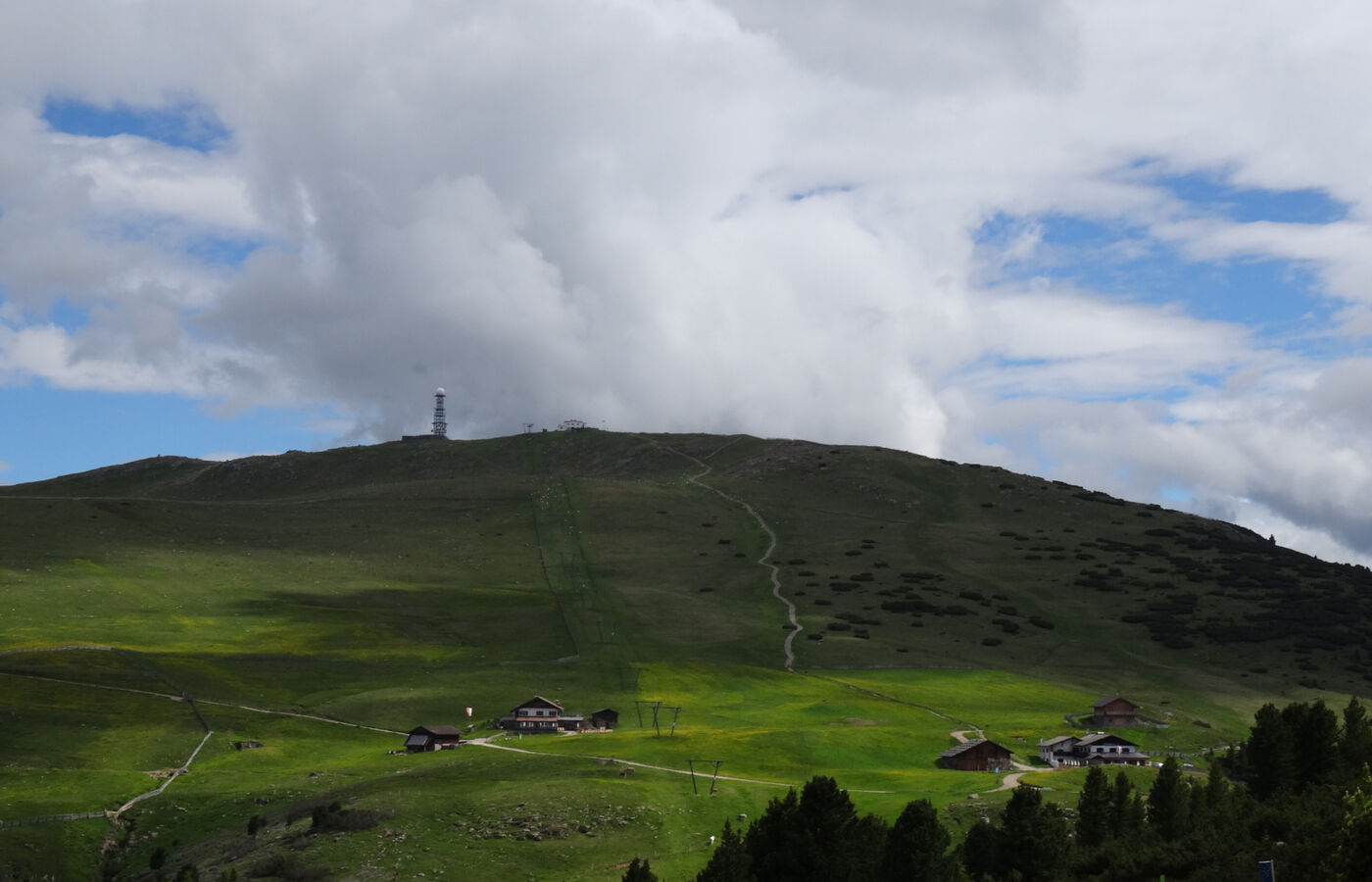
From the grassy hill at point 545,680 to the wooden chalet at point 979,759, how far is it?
294 centimetres

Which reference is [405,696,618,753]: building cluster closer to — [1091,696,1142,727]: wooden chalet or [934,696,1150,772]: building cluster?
[934,696,1150,772]: building cluster

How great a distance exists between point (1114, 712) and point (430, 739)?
211 ft

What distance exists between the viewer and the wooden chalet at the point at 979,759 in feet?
333

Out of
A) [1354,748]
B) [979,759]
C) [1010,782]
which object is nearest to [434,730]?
[979,759]

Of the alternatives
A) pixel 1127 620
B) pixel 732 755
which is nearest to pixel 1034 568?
pixel 1127 620

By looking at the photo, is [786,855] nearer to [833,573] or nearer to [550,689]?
[550,689]

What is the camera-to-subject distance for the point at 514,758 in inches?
3844

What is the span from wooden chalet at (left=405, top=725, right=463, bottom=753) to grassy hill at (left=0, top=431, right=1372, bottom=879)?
3654 millimetres

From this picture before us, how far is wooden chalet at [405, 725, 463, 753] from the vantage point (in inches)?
4171

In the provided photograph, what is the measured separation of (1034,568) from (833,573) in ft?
107

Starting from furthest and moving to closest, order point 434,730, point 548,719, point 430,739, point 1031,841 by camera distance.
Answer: point 548,719 < point 434,730 < point 430,739 < point 1031,841

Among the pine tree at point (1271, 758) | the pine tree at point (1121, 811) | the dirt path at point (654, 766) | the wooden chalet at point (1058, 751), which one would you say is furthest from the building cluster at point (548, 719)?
the pine tree at point (1271, 758)

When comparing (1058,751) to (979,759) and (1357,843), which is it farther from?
(1357,843)

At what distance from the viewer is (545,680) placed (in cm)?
13325
